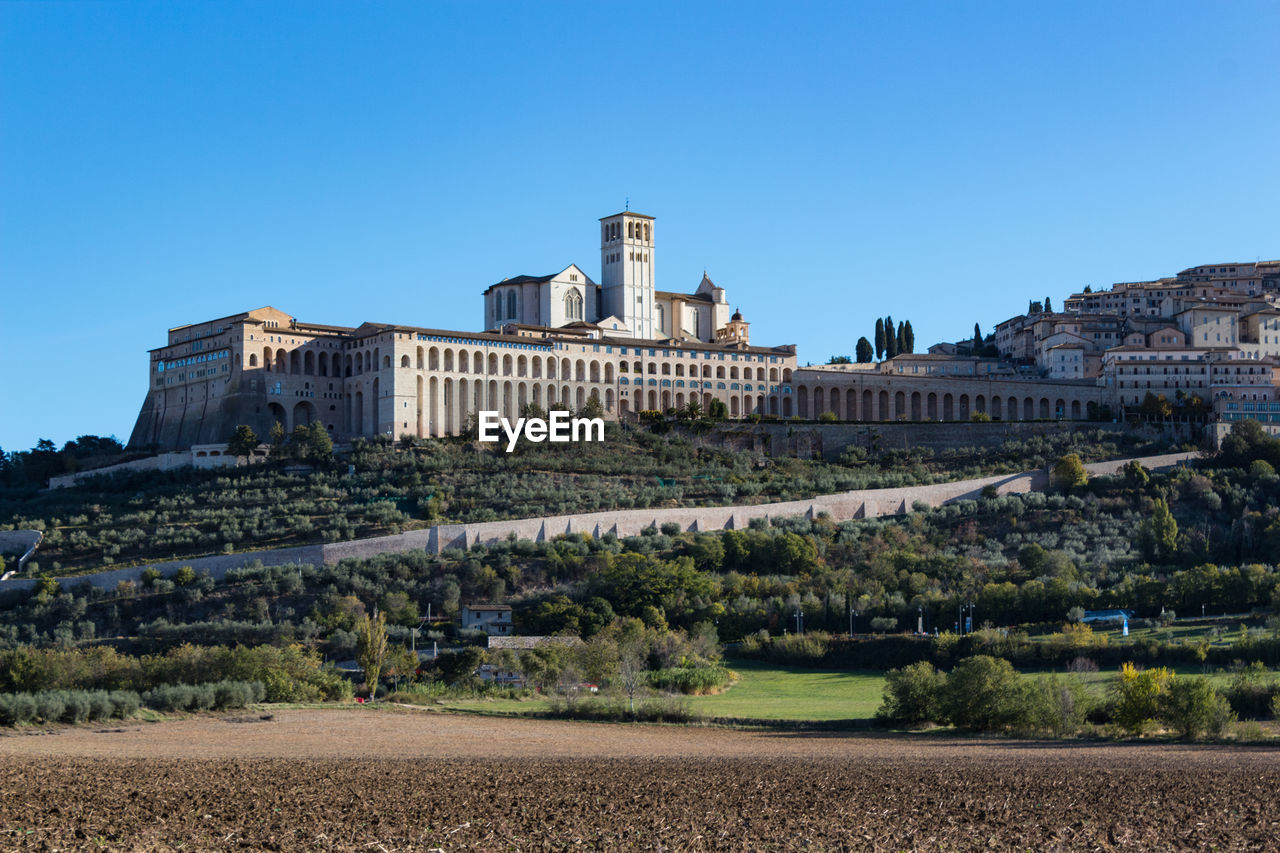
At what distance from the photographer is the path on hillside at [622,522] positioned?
60.8m

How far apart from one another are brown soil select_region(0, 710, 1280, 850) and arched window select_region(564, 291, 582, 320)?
219ft

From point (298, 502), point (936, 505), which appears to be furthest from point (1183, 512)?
point (298, 502)

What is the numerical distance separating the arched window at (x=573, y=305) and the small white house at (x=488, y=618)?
44346 mm

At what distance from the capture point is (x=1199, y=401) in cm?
9038

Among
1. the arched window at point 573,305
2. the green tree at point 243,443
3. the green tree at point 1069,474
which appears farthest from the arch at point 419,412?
the green tree at point 1069,474

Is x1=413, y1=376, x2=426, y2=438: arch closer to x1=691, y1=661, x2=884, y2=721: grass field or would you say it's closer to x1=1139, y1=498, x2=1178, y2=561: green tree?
x1=691, y1=661, x2=884, y2=721: grass field

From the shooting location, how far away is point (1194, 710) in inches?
1247

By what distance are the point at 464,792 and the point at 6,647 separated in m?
34.8

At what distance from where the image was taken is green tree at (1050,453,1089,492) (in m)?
74.5

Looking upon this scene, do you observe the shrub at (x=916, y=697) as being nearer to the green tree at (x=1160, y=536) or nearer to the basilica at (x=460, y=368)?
the green tree at (x=1160, y=536)

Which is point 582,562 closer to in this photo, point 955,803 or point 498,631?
point 498,631

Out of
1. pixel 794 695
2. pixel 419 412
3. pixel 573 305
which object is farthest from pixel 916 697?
pixel 573 305

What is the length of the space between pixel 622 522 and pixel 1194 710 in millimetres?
37356

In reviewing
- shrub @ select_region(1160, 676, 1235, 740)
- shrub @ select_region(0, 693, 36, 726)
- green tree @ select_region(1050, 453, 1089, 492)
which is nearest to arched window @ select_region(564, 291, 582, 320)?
green tree @ select_region(1050, 453, 1089, 492)
